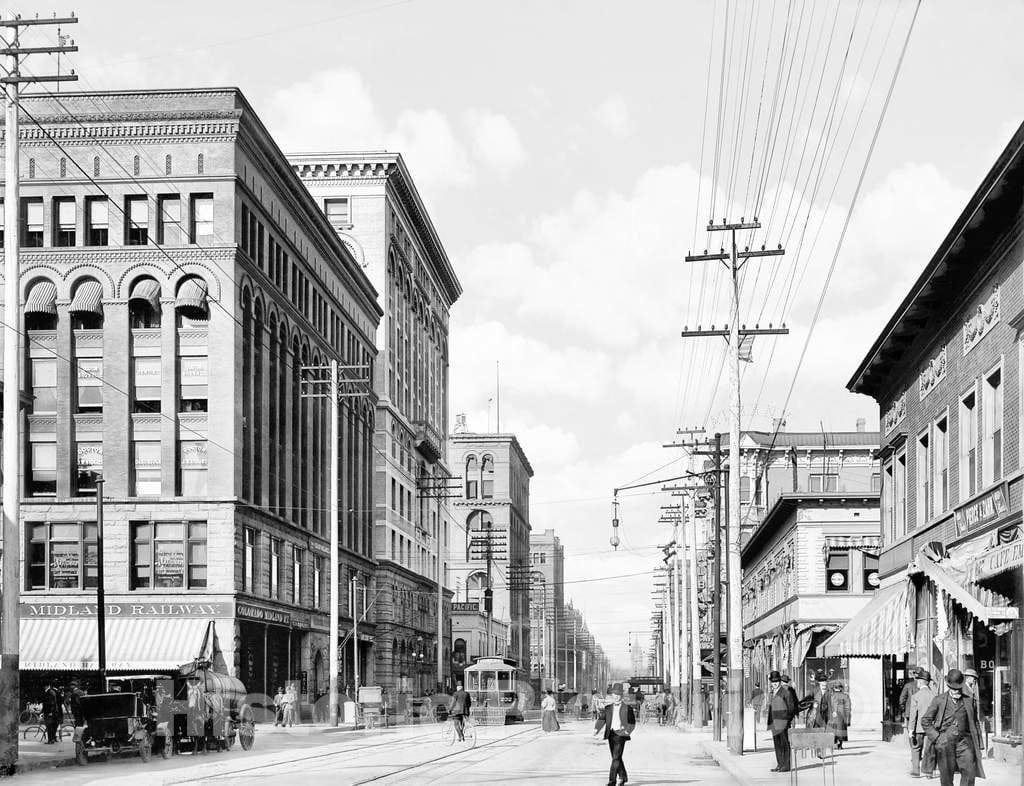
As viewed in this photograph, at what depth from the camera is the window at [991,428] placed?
1142 inches

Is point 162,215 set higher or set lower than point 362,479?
higher

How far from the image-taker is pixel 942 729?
56.8 ft

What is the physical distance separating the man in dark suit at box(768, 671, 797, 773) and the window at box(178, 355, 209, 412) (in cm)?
3336

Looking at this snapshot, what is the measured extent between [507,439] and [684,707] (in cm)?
9606

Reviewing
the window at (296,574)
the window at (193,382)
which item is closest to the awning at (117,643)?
the window at (193,382)

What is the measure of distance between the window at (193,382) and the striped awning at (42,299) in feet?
16.9

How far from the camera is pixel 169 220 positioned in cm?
5759

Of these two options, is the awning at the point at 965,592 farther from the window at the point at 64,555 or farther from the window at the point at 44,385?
the window at the point at 44,385

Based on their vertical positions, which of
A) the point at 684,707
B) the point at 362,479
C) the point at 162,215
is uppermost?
the point at 162,215

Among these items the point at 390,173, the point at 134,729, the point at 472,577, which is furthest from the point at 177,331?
the point at 472,577

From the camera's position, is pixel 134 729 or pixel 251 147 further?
pixel 251 147

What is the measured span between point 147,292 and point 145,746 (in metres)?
28.1

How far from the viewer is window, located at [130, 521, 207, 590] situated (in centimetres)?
5631

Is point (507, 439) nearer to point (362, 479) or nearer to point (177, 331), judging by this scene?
point (362, 479)
